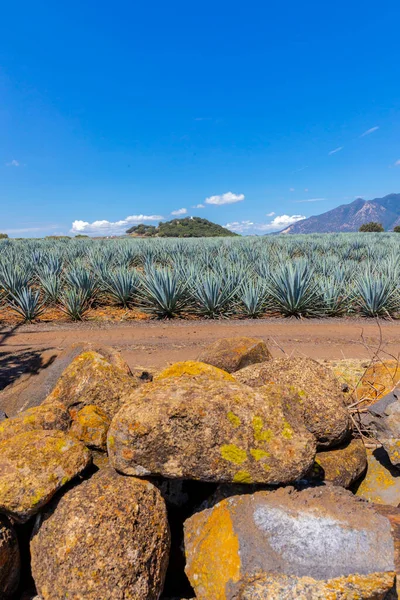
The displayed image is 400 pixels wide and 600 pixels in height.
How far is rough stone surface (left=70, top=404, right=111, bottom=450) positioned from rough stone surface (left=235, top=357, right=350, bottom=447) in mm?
870

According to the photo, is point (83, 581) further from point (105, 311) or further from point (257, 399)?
point (105, 311)

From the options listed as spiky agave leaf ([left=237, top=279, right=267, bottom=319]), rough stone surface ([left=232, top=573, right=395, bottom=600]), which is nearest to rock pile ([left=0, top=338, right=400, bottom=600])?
rough stone surface ([left=232, top=573, right=395, bottom=600])

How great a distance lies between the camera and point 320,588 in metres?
1.26

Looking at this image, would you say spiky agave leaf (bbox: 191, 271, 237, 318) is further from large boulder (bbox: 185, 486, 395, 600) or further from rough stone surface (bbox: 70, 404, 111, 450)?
large boulder (bbox: 185, 486, 395, 600)

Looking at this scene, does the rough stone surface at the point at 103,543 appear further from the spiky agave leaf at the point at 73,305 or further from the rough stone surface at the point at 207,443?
the spiky agave leaf at the point at 73,305

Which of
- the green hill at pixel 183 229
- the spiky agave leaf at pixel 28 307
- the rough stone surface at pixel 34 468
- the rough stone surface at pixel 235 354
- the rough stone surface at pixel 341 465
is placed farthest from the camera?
the green hill at pixel 183 229

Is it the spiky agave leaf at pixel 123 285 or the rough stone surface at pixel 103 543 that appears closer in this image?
the rough stone surface at pixel 103 543

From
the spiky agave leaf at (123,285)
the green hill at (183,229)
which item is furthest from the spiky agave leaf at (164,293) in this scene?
the green hill at (183,229)

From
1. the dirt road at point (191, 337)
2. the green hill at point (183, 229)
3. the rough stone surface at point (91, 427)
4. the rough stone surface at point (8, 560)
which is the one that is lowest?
the dirt road at point (191, 337)

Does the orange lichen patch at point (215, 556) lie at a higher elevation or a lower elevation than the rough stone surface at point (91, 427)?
lower

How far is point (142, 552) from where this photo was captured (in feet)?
4.68

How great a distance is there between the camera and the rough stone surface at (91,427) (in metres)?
1.88

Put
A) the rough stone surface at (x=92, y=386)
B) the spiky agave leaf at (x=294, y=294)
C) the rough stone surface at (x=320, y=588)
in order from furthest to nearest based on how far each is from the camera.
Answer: the spiky agave leaf at (x=294, y=294), the rough stone surface at (x=92, y=386), the rough stone surface at (x=320, y=588)

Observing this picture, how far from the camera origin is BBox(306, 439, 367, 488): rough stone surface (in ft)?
5.98
